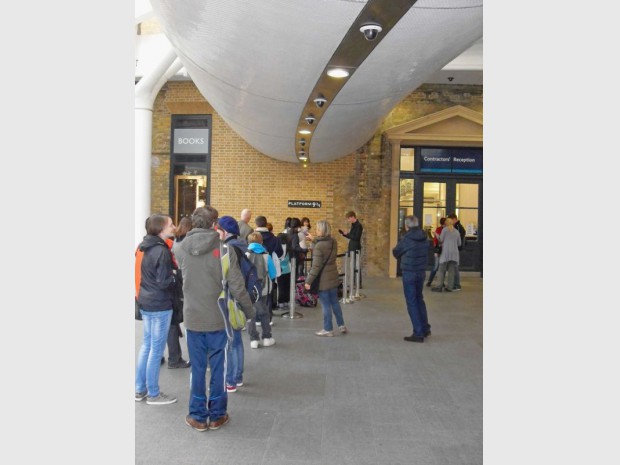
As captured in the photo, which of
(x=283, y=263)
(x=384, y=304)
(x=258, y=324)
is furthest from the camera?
(x=384, y=304)

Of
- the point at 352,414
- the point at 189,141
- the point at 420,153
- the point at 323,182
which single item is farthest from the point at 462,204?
the point at 352,414

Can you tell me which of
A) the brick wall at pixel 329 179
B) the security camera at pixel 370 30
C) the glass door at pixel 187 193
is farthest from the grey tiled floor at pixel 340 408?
the glass door at pixel 187 193

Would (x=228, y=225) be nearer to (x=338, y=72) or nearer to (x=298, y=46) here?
(x=298, y=46)

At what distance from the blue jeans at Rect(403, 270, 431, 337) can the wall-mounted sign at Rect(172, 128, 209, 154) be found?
9581 millimetres

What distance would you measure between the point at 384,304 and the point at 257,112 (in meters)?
4.50

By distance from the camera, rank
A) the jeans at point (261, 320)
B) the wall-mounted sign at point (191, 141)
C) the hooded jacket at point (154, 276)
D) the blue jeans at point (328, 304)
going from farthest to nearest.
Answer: the wall-mounted sign at point (191, 141), the blue jeans at point (328, 304), the jeans at point (261, 320), the hooded jacket at point (154, 276)

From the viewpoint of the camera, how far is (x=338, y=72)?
538 cm

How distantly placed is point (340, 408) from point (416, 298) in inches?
110

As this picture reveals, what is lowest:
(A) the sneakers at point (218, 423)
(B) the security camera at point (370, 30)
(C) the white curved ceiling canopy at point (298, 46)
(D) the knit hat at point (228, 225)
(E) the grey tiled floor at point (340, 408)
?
(E) the grey tiled floor at point (340, 408)

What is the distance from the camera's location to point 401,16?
3879 mm

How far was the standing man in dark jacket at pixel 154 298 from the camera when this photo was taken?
4480mm

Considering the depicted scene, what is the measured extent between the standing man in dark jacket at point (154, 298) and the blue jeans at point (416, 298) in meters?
3.41

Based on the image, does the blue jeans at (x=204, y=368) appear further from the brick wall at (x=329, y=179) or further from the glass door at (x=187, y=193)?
the glass door at (x=187, y=193)

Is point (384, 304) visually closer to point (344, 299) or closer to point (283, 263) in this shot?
point (344, 299)
